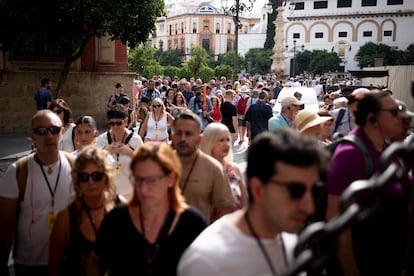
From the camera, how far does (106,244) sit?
2422mm

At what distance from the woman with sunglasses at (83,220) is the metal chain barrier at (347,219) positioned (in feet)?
6.18

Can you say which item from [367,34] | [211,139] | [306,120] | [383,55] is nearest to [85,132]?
[211,139]

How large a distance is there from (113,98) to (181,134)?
9381 mm

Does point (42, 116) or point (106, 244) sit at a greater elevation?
point (42, 116)

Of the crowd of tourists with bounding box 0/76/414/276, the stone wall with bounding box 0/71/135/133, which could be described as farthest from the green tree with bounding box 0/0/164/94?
the crowd of tourists with bounding box 0/76/414/276

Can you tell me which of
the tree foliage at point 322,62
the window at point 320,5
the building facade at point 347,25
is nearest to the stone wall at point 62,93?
the tree foliage at point 322,62

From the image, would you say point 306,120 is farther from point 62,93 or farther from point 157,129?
point 62,93

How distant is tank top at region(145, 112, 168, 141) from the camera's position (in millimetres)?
7277

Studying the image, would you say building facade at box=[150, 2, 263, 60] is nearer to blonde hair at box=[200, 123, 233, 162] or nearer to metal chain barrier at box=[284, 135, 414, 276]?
blonde hair at box=[200, 123, 233, 162]

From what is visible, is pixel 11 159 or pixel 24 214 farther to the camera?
pixel 11 159

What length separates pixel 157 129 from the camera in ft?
23.9

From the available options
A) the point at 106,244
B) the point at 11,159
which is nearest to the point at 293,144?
the point at 106,244

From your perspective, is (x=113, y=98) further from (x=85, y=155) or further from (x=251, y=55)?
(x=251, y=55)

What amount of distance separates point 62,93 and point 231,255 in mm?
15319
